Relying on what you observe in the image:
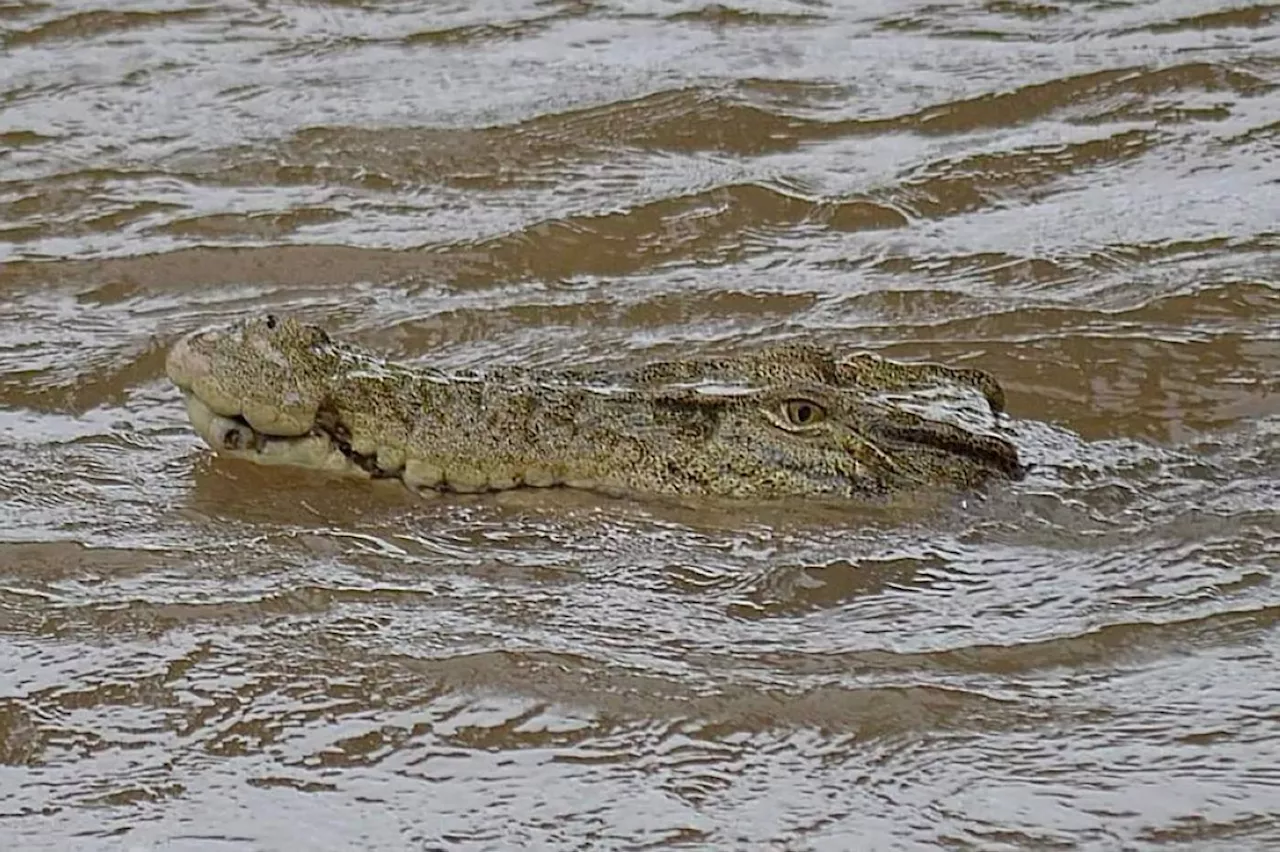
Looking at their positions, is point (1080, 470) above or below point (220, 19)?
below

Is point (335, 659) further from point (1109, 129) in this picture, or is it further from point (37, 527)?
point (1109, 129)

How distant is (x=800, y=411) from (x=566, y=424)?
1.66ft

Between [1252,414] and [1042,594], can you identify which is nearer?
[1042,594]

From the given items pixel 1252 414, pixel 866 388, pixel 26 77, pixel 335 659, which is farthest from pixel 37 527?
pixel 26 77

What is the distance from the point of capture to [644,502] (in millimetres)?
5242

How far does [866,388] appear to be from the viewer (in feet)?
18.0

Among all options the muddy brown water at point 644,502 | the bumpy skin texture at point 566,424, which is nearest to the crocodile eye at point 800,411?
the bumpy skin texture at point 566,424

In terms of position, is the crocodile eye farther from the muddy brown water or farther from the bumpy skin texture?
the muddy brown water

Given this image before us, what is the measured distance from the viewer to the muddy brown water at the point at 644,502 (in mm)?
3980

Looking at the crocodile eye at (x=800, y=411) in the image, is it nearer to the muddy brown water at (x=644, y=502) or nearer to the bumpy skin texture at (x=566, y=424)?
the bumpy skin texture at (x=566, y=424)

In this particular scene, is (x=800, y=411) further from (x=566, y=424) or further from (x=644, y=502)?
(x=566, y=424)

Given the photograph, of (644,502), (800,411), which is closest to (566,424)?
(644,502)

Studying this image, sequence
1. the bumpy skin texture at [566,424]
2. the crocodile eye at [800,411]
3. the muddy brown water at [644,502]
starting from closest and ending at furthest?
the muddy brown water at [644,502], the bumpy skin texture at [566,424], the crocodile eye at [800,411]

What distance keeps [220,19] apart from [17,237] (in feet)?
7.76
